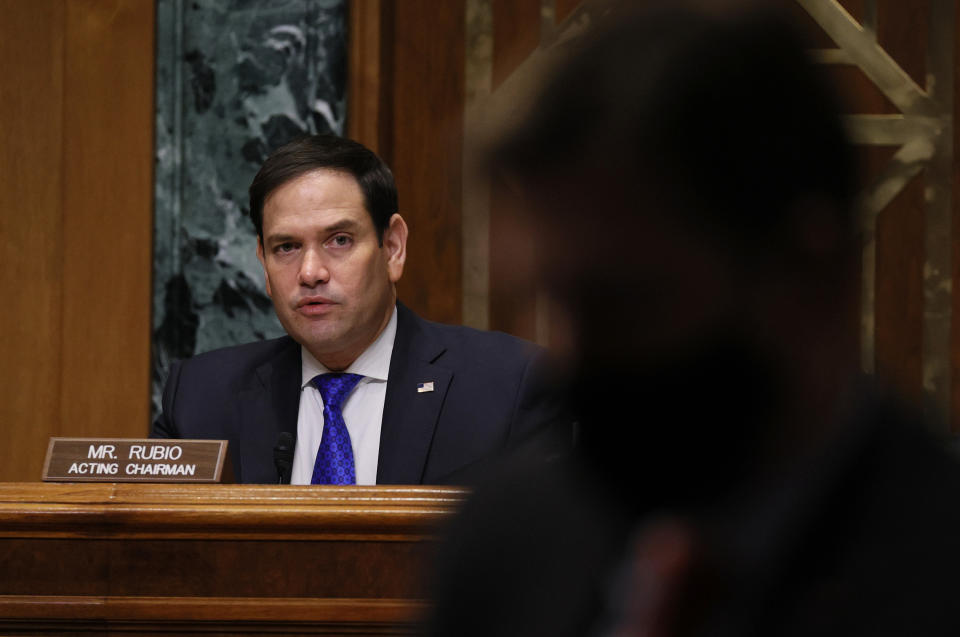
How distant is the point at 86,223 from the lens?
3424 millimetres

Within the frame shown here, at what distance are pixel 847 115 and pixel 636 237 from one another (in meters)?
0.09

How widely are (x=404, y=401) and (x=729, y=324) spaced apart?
83.0 inches

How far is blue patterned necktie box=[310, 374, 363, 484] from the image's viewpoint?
7.85 feet

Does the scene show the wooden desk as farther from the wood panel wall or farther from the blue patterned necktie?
the wood panel wall

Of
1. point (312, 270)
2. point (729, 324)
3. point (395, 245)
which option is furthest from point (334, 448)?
point (729, 324)

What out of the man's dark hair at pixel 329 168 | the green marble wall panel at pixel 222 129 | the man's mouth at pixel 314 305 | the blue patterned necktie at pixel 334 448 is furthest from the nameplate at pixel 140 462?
the green marble wall panel at pixel 222 129

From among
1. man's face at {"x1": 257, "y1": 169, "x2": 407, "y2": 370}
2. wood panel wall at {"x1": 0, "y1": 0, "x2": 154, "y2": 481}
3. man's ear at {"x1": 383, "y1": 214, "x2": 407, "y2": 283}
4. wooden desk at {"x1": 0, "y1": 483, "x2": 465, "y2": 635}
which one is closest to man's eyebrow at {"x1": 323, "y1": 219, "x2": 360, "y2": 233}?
man's face at {"x1": 257, "y1": 169, "x2": 407, "y2": 370}

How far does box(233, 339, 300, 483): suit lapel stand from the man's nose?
222 mm

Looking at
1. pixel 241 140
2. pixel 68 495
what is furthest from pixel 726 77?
pixel 241 140

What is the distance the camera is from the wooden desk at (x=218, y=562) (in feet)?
5.65

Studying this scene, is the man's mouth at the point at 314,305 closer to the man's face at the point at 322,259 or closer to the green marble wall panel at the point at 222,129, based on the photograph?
the man's face at the point at 322,259

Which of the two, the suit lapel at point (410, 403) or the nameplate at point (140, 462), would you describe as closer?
the nameplate at point (140, 462)

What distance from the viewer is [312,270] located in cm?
250

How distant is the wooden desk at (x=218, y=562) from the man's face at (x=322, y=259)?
0.78 meters
